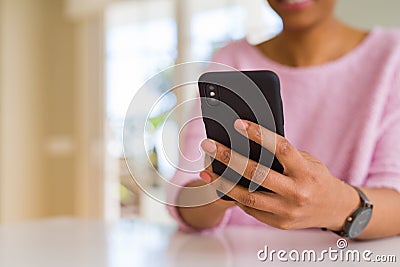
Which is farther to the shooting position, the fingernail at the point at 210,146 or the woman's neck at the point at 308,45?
the woman's neck at the point at 308,45

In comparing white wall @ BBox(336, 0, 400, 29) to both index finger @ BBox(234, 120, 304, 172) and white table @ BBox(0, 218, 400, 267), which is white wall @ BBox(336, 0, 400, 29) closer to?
white table @ BBox(0, 218, 400, 267)

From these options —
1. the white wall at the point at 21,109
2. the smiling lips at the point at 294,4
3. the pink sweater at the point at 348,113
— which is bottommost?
the white wall at the point at 21,109

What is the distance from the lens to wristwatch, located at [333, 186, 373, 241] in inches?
15.9

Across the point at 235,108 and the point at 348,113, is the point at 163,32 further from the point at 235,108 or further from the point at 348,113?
the point at 235,108

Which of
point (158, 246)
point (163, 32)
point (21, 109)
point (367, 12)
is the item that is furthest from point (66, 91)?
point (158, 246)

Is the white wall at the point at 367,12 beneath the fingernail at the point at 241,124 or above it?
beneath

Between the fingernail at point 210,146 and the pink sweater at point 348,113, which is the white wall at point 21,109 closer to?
the pink sweater at point 348,113

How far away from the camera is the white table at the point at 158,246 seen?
402 millimetres

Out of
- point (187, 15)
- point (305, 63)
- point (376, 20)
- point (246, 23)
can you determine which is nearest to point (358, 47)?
point (305, 63)

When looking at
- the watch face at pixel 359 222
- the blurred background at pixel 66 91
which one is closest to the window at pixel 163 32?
the blurred background at pixel 66 91

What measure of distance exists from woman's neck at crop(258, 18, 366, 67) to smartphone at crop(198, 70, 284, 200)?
0.11 m

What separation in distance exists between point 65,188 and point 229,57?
181cm

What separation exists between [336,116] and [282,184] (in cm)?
14

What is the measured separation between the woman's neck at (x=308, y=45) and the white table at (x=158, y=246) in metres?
0.13
